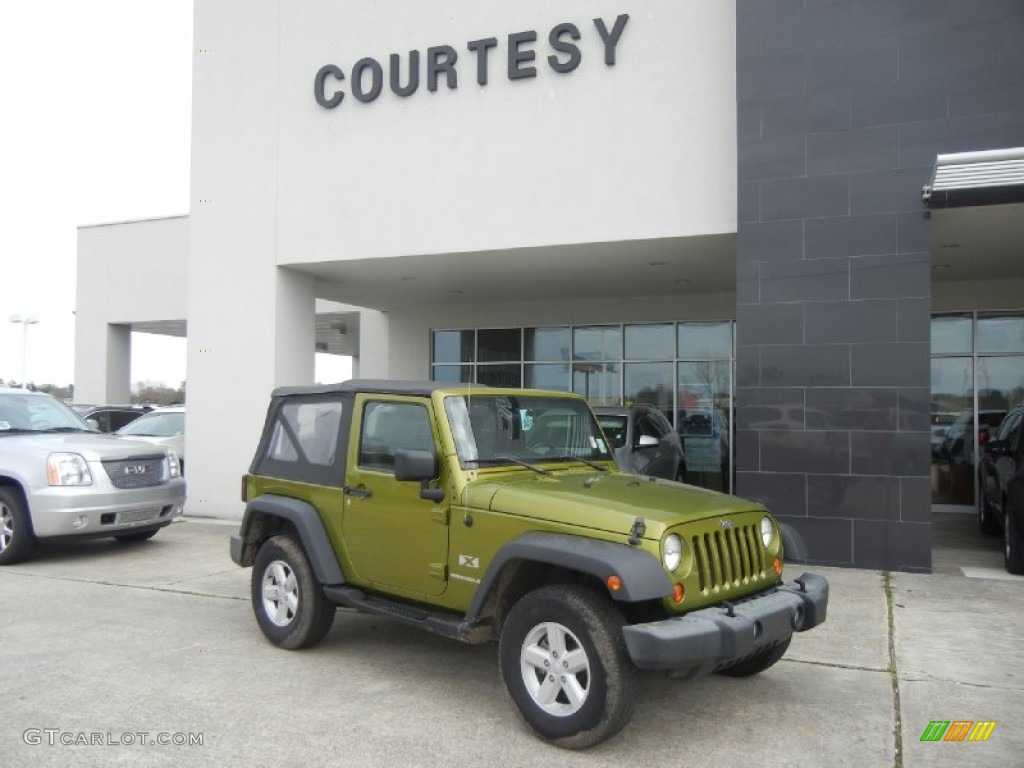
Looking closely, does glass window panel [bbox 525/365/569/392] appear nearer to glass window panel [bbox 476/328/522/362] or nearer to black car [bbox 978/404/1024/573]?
glass window panel [bbox 476/328/522/362]

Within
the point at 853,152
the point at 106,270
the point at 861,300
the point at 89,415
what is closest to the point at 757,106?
the point at 853,152

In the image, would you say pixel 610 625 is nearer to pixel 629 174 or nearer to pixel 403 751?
pixel 403 751

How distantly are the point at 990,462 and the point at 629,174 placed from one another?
5664mm

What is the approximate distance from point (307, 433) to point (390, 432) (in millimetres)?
936

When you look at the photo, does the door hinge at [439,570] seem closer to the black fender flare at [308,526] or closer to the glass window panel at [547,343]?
the black fender flare at [308,526]

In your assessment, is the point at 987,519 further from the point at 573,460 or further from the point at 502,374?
the point at 502,374

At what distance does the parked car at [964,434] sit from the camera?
1227cm

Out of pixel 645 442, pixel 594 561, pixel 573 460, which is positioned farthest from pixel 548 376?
pixel 594 561

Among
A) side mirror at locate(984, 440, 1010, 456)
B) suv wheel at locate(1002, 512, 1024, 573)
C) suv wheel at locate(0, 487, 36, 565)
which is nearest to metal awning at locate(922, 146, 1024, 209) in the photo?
side mirror at locate(984, 440, 1010, 456)

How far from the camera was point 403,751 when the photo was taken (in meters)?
4.00

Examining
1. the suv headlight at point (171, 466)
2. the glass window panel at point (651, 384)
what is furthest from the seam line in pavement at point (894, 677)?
the suv headlight at point (171, 466)

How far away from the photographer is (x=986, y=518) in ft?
35.1

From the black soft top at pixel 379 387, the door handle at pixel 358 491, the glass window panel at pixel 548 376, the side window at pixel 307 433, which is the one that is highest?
the glass window panel at pixel 548 376

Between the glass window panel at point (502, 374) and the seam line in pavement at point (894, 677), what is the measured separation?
27.5ft
